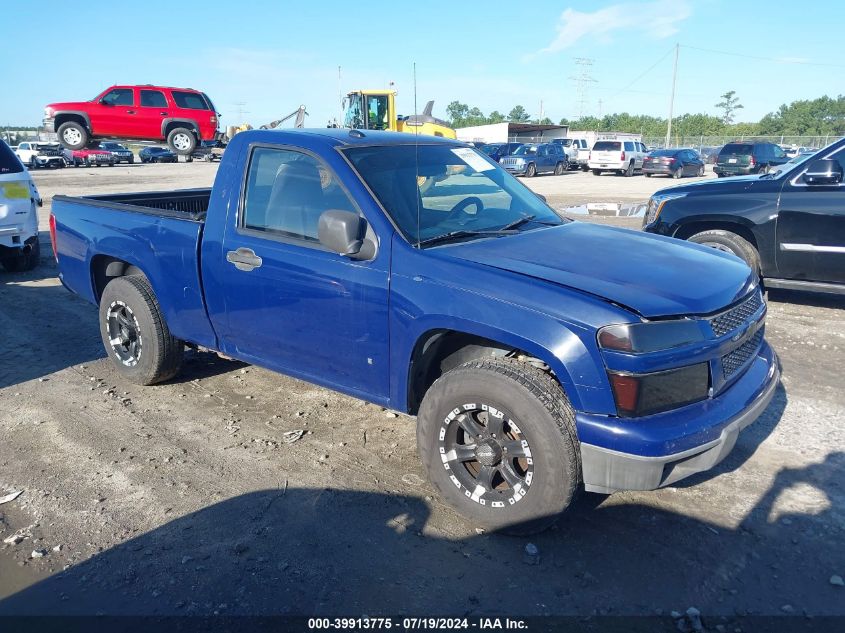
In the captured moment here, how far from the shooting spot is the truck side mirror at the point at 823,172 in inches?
249

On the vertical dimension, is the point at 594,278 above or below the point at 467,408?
above

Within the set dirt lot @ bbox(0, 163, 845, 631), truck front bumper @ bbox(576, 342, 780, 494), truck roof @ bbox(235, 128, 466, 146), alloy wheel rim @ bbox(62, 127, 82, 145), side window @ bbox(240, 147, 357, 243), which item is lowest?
dirt lot @ bbox(0, 163, 845, 631)

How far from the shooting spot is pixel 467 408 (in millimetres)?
3186

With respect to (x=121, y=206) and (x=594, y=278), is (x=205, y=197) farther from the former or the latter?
(x=594, y=278)

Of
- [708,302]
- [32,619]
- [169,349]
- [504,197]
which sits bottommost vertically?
[32,619]

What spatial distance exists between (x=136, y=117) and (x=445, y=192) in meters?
23.8

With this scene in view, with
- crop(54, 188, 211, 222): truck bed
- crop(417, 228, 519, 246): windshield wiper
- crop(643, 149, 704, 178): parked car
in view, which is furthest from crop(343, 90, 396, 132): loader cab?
crop(417, 228, 519, 246): windshield wiper

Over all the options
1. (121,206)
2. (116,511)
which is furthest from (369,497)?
(121,206)

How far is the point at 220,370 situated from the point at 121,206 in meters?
1.49

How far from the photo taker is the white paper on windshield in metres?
4.45

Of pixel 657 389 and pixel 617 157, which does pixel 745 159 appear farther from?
pixel 657 389

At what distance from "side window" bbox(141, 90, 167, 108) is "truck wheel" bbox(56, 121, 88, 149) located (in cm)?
251

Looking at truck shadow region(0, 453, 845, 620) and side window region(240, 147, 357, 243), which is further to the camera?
side window region(240, 147, 357, 243)

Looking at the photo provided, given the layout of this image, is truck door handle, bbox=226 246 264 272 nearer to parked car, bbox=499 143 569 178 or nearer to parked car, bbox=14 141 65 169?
parked car, bbox=499 143 569 178
